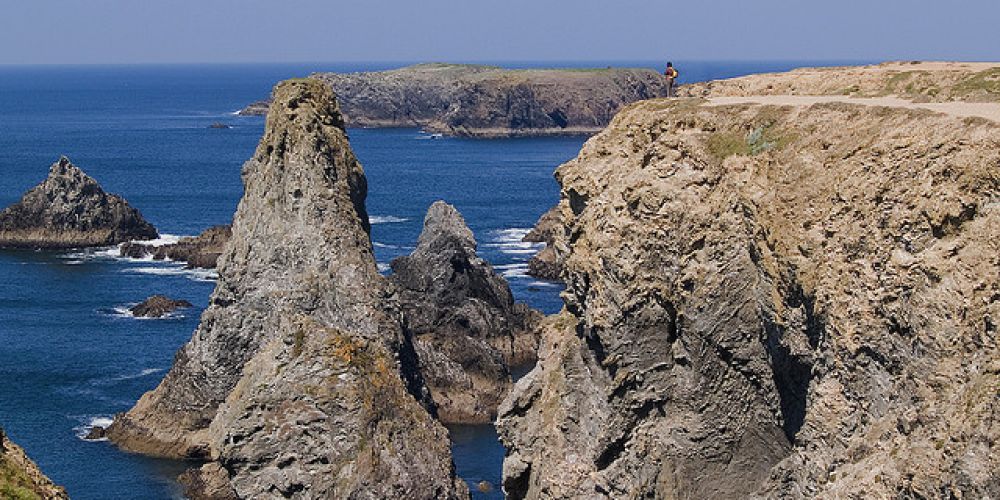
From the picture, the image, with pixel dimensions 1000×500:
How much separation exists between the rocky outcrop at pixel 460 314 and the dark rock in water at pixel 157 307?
59.1ft

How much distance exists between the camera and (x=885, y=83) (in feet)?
116

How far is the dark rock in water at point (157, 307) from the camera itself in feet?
325

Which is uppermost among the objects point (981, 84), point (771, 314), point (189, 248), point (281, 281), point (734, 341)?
point (981, 84)

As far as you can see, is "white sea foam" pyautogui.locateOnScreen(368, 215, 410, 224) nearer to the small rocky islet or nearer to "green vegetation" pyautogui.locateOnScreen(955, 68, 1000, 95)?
the small rocky islet

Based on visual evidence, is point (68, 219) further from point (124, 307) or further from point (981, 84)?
point (981, 84)

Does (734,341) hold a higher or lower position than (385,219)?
higher

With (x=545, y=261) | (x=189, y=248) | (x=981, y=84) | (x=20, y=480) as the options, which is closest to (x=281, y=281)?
(x=981, y=84)

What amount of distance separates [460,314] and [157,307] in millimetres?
24836

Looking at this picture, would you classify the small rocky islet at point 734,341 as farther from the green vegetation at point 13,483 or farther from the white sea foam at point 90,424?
the white sea foam at point 90,424

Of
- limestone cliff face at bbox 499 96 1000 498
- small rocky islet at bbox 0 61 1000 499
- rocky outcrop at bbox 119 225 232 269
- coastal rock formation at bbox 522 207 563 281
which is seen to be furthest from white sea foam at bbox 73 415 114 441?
rocky outcrop at bbox 119 225 232 269

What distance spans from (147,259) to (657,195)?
99.5 meters

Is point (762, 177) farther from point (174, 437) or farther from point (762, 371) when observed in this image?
point (174, 437)

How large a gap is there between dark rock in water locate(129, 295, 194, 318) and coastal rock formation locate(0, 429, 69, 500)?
7761 centimetres

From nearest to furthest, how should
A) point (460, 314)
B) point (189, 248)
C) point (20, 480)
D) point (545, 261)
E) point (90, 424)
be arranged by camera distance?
point (20, 480)
point (90, 424)
point (460, 314)
point (545, 261)
point (189, 248)
